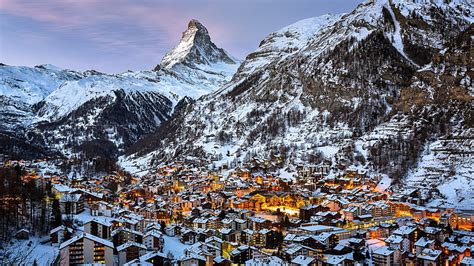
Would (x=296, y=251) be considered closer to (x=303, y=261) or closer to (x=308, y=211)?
(x=303, y=261)

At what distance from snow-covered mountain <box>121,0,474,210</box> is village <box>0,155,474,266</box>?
8595 millimetres

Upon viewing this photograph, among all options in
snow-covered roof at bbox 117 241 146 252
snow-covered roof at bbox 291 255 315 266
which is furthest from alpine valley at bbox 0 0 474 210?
snow-covered roof at bbox 117 241 146 252

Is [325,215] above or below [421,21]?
below

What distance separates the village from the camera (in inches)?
1496

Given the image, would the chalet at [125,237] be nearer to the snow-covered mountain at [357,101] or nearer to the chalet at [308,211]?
the chalet at [308,211]

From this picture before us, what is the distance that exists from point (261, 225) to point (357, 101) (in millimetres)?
48871

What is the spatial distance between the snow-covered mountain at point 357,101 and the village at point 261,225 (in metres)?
8.60

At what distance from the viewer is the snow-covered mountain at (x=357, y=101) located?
76.4 metres

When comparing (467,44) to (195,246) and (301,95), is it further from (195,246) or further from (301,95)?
(195,246)

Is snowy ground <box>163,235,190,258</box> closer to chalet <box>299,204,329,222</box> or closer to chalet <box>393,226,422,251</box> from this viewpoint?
chalet <box>299,204,329,222</box>

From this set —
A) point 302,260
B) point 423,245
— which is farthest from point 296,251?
point 423,245

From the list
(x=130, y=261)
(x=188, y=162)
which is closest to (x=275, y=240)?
(x=130, y=261)

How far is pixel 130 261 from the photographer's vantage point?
37.1m

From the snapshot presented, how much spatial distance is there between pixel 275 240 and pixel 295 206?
17.4 meters
